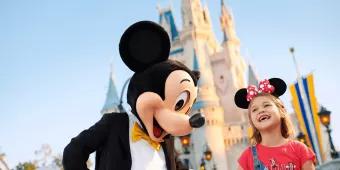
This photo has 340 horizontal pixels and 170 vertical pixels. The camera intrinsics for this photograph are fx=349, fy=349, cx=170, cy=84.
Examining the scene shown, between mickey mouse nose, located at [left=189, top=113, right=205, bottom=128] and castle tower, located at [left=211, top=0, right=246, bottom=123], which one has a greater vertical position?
castle tower, located at [left=211, top=0, right=246, bottom=123]

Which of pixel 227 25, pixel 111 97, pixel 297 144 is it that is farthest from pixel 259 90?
pixel 227 25

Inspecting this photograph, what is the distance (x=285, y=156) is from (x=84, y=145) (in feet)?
6.36

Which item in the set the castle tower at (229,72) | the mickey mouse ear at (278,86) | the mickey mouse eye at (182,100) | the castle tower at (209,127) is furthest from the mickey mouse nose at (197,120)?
the castle tower at (229,72)

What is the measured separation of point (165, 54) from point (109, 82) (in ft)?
152

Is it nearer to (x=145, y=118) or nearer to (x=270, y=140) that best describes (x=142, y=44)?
(x=145, y=118)

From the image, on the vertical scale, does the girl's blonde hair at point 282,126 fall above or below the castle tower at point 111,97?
below

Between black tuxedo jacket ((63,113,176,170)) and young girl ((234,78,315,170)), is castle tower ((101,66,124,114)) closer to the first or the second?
black tuxedo jacket ((63,113,176,170))

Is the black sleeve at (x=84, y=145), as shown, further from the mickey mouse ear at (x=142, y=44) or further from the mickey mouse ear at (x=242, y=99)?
the mickey mouse ear at (x=242, y=99)

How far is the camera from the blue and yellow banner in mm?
15172

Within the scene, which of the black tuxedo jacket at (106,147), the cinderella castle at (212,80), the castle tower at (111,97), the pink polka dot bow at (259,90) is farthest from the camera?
the castle tower at (111,97)

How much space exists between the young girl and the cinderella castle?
124ft

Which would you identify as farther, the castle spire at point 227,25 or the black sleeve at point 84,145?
the castle spire at point 227,25

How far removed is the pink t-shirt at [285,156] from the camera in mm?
3227

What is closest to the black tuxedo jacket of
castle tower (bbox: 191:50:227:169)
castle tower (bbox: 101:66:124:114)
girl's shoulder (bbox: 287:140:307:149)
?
girl's shoulder (bbox: 287:140:307:149)
